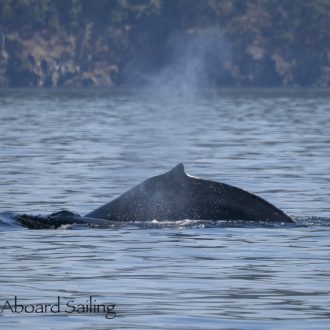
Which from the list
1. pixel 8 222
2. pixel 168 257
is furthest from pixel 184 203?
pixel 8 222

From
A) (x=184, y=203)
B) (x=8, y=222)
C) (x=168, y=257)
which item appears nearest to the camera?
(x=168, y=257)

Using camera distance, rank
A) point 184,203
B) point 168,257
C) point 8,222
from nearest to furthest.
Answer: point 168,257
point 184,203
point 8,222

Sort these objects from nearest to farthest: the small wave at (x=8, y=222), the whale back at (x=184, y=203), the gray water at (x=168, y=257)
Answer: the gray water at (x=168, y=257), the whale back at (x=184, y=203), the small wave at (x=8, y=222)

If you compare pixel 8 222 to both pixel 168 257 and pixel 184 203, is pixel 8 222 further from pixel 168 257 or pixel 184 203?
pixel 168 257

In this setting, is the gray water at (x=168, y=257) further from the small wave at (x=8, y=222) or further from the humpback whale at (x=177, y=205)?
the humpback whale at (x=177, y=205)

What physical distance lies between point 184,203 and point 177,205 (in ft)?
0.35

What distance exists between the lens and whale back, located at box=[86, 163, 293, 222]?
2014 cm

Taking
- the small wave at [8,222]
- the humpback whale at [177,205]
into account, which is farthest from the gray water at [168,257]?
the humpback whale at [177,205]

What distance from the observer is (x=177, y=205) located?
2067 centimetres

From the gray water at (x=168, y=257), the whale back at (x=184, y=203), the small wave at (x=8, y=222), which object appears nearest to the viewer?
the gray water at (x=168, y=257)

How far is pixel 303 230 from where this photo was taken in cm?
2100

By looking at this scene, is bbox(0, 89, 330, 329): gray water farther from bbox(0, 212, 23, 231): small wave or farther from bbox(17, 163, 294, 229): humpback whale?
Result: bbox(17, 163, 294, 229): humpback whale

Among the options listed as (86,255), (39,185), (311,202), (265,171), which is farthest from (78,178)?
(86,255)

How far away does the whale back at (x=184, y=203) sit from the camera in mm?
20141
